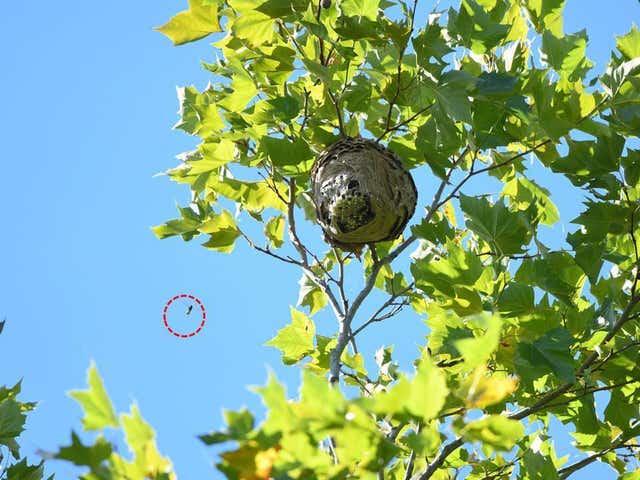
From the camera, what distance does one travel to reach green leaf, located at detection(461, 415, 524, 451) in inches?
63.6

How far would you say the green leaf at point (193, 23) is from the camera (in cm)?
360

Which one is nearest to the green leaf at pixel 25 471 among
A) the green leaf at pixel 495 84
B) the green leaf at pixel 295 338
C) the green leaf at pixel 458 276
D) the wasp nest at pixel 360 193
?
→ the green leaf at pixel 295 338

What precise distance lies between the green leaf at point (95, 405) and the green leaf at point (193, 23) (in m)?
2.30

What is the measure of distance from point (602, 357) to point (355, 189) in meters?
1.05

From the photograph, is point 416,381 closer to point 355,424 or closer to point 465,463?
point 355,424

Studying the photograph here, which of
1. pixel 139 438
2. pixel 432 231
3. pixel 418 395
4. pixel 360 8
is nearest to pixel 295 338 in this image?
pixel 432 231

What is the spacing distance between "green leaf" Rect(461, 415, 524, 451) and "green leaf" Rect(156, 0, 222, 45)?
2.44 metres

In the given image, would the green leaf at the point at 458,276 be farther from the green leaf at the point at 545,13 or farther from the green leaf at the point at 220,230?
the green leaf at the point at 545,13

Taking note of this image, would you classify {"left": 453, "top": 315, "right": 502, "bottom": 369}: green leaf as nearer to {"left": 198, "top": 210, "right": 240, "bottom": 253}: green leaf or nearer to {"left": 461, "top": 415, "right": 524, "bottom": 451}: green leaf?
{"left": 461, "top": 415, "right": 524, "bottom": 451}: green leaf

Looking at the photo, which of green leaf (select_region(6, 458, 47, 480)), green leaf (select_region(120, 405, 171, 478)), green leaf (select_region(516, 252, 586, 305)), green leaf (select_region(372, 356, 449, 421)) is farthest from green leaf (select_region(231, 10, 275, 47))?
green leaf (select_region(372, 356, 449, 421))

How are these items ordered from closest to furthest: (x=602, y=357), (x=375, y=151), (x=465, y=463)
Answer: (x=602, y=357) < (x=375, y=151) < (x=465, y=463)

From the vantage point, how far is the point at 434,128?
349 cm

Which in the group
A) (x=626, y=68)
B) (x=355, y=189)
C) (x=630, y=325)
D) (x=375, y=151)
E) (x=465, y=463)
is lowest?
(x=465, y=463)

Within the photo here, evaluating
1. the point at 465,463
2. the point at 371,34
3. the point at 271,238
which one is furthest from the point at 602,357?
the point at 271,238
